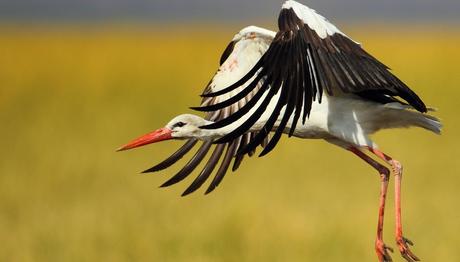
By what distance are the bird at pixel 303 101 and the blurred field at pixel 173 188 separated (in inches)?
77.7

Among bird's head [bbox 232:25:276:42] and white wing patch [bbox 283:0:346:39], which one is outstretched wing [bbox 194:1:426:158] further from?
bird's head [bbox 232:25:276:42]

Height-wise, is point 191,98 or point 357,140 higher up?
point 191,98

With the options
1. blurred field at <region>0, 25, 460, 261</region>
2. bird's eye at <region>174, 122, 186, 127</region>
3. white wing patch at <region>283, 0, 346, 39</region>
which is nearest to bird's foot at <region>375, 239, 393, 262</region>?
bird's eye at <region>174, 122, 186, 127</region>

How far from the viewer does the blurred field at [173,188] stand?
13.5 metres

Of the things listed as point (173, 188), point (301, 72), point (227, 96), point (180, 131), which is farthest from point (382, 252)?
point (173, 188)

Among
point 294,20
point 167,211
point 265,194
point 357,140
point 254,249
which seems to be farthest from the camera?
point 265,194

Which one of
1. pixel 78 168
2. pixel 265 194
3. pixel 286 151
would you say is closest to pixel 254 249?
pixel 265 194

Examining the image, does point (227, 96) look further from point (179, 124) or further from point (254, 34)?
point (179, 124)

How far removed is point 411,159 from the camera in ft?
61.9

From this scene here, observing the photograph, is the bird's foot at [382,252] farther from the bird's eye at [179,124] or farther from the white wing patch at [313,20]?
the white wing patch at [313,20]

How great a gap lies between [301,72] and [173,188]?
8.42m

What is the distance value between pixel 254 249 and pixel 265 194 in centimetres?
335

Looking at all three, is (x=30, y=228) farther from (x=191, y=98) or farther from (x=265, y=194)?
(x=191, y=98)

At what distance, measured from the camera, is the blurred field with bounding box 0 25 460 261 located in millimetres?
13547
